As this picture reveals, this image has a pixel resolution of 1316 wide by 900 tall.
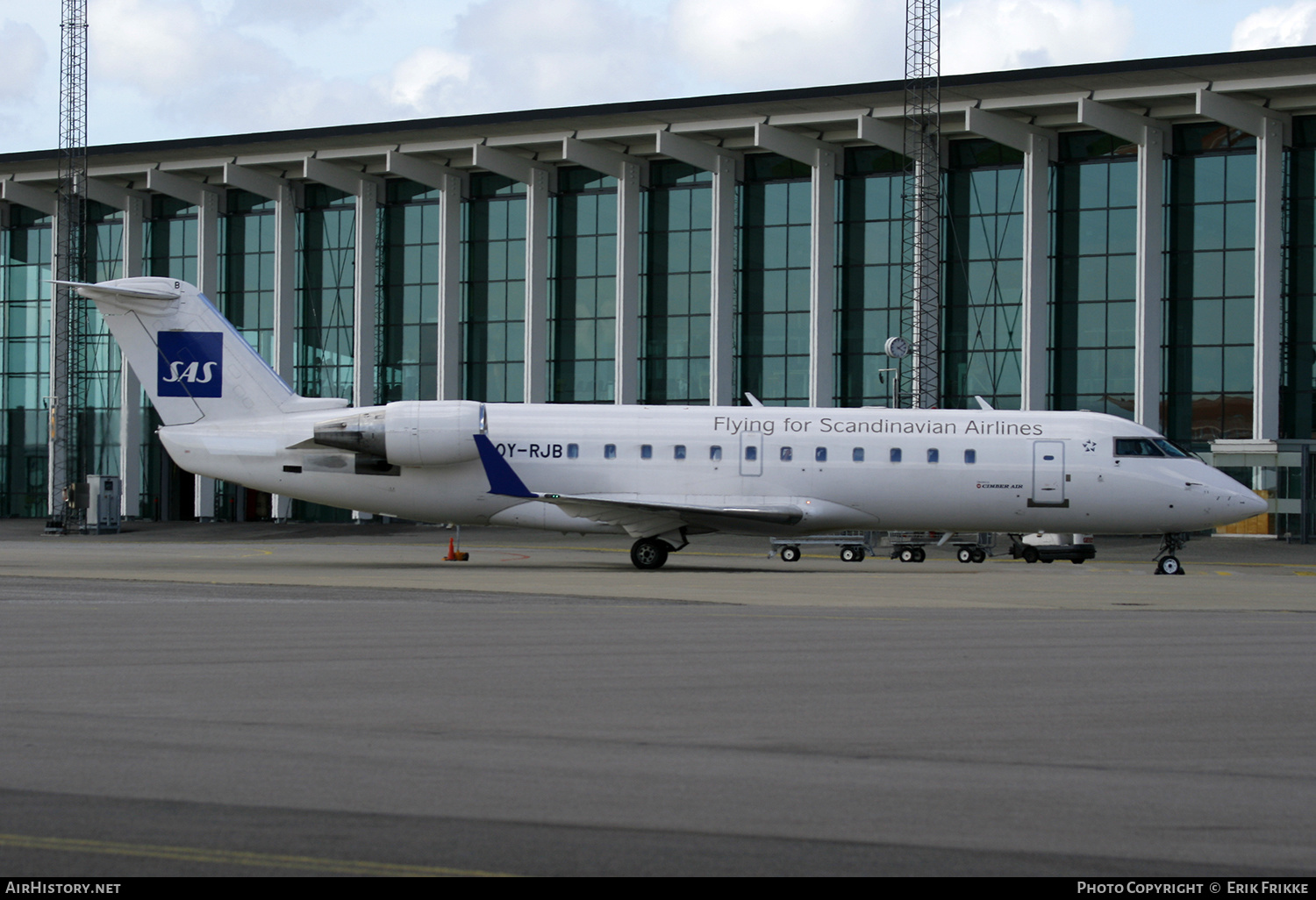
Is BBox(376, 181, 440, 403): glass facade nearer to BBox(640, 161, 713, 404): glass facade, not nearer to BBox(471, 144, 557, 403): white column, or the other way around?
BBox(471, 144, 557, 403): white column

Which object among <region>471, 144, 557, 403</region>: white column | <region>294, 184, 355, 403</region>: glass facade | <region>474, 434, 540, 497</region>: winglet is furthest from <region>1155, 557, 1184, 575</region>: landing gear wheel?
<region>294, 184, 355, 403</region>: glass facade

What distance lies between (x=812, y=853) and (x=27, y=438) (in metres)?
62.8

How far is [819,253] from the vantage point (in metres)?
48.4

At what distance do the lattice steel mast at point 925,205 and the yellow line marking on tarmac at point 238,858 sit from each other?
40603mm

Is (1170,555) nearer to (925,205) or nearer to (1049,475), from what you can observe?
(1049,475)

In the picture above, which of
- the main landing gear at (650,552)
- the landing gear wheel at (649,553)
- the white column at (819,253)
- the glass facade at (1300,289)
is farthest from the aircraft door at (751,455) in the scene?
the glass facade at (1300,289)

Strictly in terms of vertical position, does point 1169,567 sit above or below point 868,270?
below

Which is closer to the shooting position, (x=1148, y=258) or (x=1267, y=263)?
(x=1267, y=263)

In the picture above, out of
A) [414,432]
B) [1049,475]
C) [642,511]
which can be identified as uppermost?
[414,432]

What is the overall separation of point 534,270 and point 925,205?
51.7 feet

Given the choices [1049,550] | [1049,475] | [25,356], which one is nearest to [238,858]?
[1049,475]

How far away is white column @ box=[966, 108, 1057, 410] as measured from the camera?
45875mm

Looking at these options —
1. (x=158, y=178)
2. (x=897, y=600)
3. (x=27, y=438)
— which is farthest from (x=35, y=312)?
(x=897, y=600)

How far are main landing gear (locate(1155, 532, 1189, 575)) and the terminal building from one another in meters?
16.6
